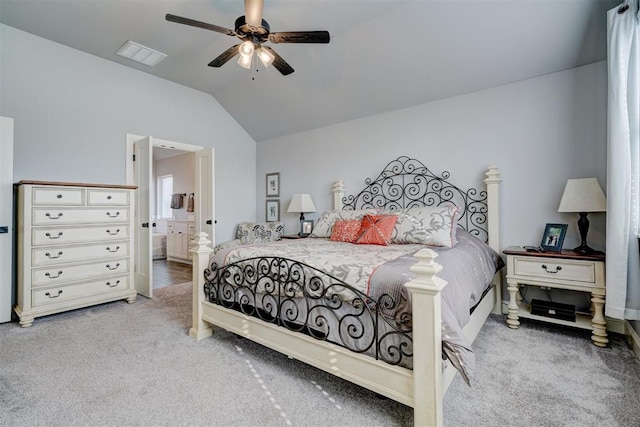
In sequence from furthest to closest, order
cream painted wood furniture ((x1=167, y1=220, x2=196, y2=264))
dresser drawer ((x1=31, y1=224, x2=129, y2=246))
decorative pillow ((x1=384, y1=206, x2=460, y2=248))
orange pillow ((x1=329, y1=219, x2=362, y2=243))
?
cream painted wood furniture ((x1=167, y1=220, x2=196, y2=264)) < orange pillow ((x1=329, y1=219, x2=362, y2=243)) < dresser drawer ((x1=31, y1=224, x2=129, y2=246)) < decorative pillow ((x1=384, y1=206, x2=460, y2=248))

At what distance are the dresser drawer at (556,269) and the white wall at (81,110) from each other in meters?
4.20

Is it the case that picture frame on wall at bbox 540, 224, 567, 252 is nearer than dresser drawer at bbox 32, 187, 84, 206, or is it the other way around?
picture frame on wall at bbox 540, 224, 567, 252

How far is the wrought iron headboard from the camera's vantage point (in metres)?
3.21

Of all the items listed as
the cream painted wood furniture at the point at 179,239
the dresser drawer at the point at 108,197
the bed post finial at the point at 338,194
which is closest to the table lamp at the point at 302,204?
the bed post finial at the point at 338,194

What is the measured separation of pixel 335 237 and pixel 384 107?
187 centimetres

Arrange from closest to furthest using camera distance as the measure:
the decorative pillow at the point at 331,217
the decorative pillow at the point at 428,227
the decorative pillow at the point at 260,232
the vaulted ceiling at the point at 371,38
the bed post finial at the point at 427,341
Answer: the bed post finial at the point at 427,341, the vaulted ceiling at the point at 371,38, the decorative pillow at the point at 428,227, the decorative pillow at the point at 331,217, the decorative pillow at the point at 260,232

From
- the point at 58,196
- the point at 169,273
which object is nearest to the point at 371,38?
the point at 58,196

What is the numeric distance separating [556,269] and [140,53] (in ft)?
16.1

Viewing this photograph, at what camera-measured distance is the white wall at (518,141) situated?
2.63 meters

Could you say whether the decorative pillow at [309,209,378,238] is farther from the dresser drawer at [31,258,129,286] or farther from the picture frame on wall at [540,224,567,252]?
the dresser drawer at [31,258,129,286]

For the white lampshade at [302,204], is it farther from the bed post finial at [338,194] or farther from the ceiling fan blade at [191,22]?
the ceiling fan blade at [191,22]

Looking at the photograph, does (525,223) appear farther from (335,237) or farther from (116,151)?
(116,151)

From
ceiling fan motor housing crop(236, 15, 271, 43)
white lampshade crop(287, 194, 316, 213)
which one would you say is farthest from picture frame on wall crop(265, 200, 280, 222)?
ceiling fan motor housing crop(236, 15, 271, 43)

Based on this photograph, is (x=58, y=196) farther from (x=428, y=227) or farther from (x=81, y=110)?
A: (x=428, y=227)
